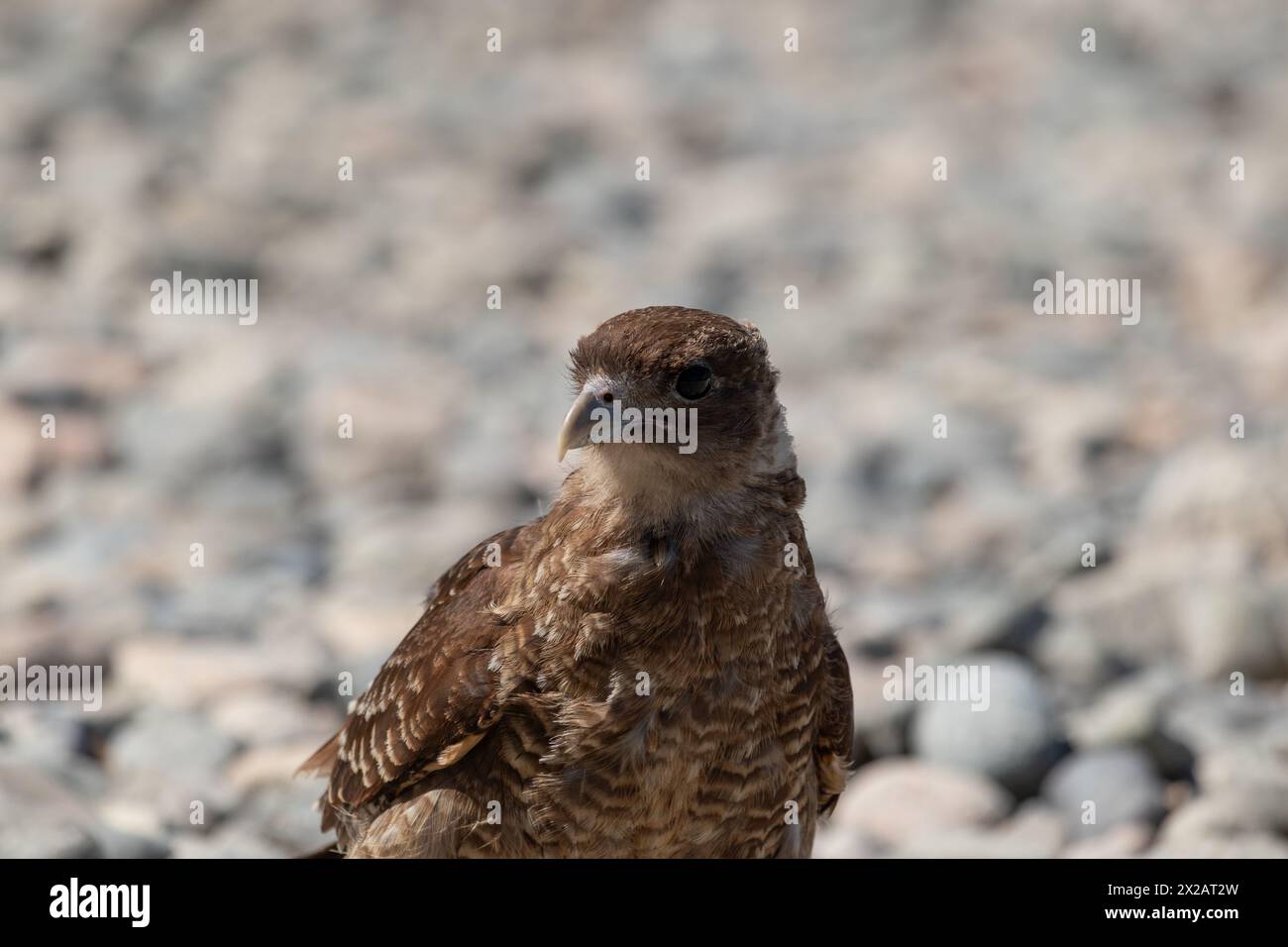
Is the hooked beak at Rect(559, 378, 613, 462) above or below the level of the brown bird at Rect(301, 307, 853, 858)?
above

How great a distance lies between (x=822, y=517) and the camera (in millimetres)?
9289

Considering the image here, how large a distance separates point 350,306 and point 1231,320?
6.23 meters

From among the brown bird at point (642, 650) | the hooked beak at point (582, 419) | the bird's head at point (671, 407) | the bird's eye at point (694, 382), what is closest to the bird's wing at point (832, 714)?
the brown bird at point (642, 650)

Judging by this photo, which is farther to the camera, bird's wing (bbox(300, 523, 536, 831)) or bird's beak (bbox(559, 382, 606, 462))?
bird's wing (bbox(300, 523, 536, 831))

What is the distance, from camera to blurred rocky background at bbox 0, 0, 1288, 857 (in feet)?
21.6

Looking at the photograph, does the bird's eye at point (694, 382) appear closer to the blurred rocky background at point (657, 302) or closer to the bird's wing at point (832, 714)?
the bird's wing at point (832, 714)

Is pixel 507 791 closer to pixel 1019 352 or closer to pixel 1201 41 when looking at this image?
pixel 1019 352

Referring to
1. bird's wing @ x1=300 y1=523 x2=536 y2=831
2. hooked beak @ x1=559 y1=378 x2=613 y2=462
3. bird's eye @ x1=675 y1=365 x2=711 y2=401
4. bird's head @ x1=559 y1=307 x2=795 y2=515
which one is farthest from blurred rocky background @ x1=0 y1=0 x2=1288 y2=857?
hooked beak @ x1=559 y1=378 x2=613 y2=462

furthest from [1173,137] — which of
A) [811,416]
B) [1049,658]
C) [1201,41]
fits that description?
[1049,658]

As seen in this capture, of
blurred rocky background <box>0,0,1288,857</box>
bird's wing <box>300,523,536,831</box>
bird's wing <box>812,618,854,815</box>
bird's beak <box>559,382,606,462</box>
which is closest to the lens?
bird's beak <box>559,382,606,462</box>

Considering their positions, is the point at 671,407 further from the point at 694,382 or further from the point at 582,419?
the point at 582,419

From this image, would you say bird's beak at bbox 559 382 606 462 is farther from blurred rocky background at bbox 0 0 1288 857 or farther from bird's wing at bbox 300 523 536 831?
blurred rocky background at bbox 0 0 1288 857

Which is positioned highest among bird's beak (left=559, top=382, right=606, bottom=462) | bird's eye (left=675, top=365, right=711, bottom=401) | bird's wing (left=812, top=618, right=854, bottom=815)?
bird's eye (left=675, top=365, right=711, bottom=401)
